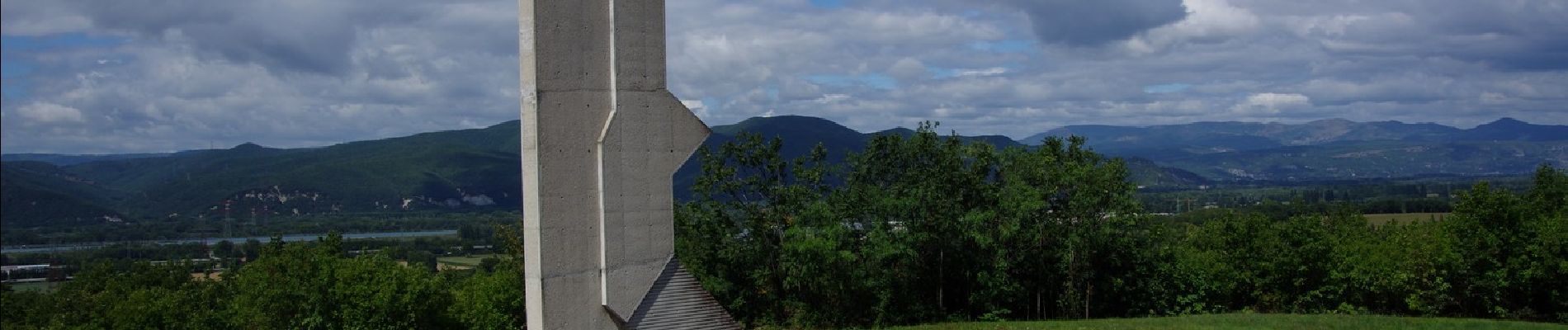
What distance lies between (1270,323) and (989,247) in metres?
10.8

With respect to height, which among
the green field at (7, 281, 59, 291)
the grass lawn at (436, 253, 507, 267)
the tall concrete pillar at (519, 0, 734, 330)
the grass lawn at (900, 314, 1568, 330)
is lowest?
the grass lawn at (436, 253, 507, 267)

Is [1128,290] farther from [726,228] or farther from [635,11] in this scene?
[635,11]

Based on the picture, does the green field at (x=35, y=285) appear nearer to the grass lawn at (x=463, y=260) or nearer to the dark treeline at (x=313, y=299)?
the dark treeline at (x=313, y=299)

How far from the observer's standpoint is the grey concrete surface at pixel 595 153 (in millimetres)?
13633

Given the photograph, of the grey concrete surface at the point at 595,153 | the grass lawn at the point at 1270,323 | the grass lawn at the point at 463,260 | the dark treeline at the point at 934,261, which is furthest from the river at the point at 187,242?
the grass lawn at the point at 1270,323

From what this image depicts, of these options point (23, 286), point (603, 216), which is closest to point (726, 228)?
point (603, 216)

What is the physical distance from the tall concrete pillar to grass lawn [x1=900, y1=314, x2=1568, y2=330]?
15310 millimetres

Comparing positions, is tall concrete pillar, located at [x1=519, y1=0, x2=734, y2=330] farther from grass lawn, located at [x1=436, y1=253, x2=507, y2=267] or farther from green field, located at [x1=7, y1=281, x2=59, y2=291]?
grass lawn, located at [x1=436, y1=253, x2=507, y2=267]

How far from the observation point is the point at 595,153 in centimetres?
1422

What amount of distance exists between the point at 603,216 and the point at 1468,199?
35.1 m

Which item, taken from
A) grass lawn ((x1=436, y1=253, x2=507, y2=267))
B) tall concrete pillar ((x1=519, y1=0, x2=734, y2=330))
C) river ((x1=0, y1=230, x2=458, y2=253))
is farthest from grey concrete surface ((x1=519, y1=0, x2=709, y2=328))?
grass lawn ((x1=436, y1=253, x2=507, y2=267))

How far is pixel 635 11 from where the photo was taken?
14516 millimetres

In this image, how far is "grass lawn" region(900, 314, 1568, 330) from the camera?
2906cm

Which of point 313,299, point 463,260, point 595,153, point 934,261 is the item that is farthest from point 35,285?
point 463,260
